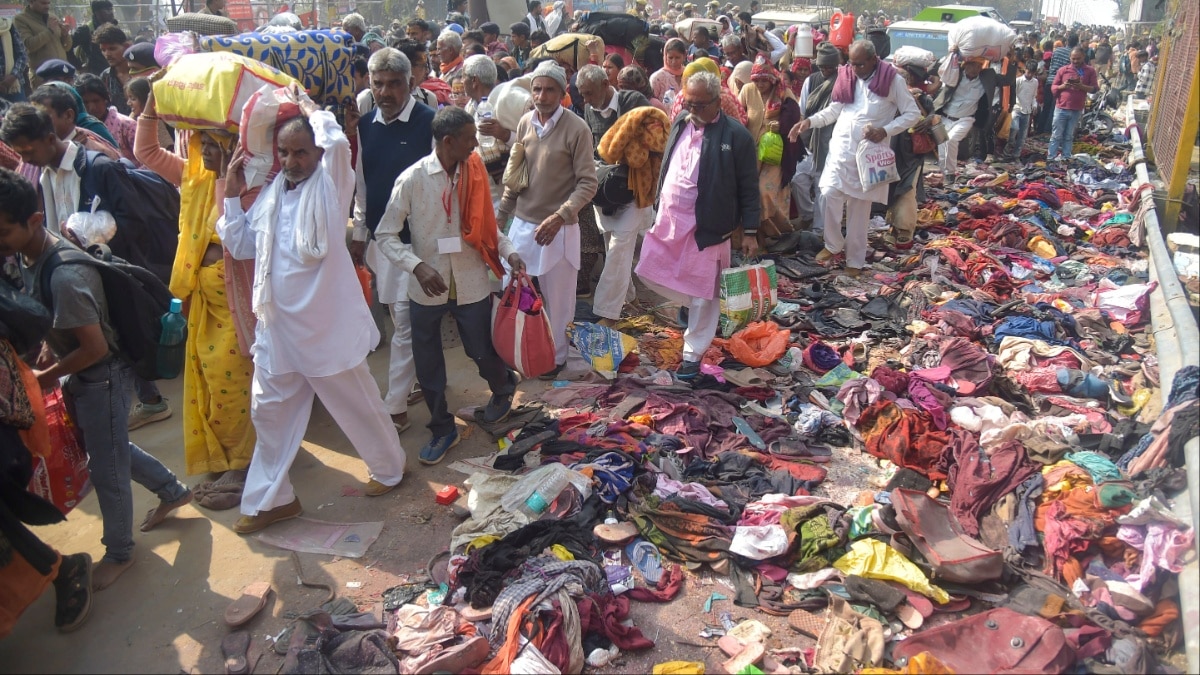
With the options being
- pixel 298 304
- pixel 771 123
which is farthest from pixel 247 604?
pixel 771 123

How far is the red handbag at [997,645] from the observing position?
3.02 meters

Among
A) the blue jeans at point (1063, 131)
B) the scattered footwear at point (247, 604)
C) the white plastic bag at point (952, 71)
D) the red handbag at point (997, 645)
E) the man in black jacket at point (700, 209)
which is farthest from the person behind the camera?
the blue jeans at point (1063, 131)

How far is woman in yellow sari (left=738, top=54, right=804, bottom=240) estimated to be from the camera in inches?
316

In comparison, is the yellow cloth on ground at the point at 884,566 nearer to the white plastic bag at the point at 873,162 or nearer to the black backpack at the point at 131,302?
the black backpack at the point at 131,302

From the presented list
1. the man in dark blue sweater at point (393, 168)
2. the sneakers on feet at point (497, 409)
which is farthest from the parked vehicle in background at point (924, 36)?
the sneakers on feet at point (497, 409)

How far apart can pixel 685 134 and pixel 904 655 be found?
11.2 ft

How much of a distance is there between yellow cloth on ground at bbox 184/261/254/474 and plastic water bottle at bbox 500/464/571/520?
1462mm

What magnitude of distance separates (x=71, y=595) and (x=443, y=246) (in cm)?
225

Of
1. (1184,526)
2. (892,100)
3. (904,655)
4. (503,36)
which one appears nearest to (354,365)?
(904,655)

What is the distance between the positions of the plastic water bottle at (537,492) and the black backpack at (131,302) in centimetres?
173

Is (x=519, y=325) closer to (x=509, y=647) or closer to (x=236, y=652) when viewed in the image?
(x=509, y=647)

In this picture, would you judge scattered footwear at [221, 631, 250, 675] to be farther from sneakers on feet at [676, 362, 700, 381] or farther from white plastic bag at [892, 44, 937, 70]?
white plastic bag at [892, 44, 937, 70]

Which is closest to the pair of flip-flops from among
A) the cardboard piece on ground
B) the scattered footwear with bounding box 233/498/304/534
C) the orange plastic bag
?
the cardboard piece on ground

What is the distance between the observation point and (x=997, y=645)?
312 centimetres
